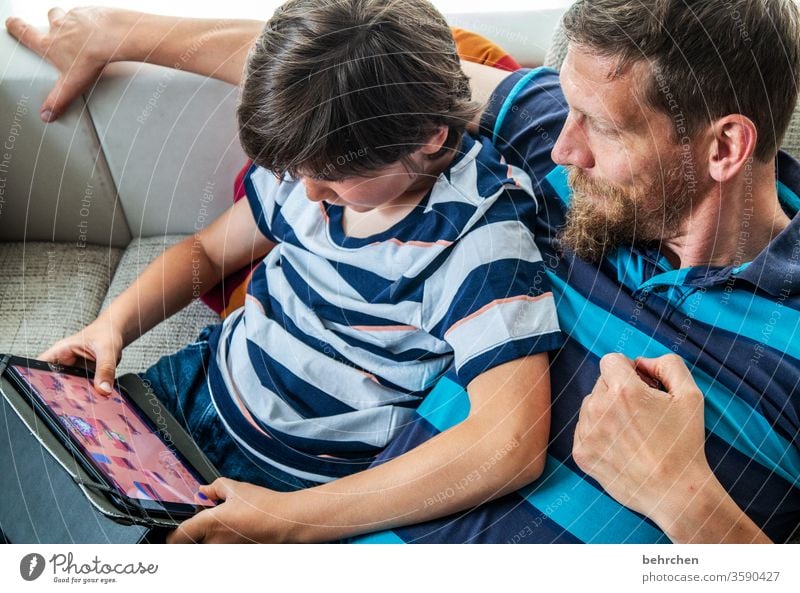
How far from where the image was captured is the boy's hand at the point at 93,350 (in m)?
0.60

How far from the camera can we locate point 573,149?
539 millimetres

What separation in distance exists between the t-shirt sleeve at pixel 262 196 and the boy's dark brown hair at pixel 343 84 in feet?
0.32

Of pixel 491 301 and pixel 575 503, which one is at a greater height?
pixel 491 301

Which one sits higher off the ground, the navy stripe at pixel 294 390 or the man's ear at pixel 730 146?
the man's ear at pixel 730 146

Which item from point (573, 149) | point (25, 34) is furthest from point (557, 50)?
point (25, 34)

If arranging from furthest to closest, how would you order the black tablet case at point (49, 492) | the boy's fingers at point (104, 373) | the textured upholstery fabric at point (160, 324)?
the textured upholstery fabric at point (160, 324) < the boy's fingers at point (104, 373) < the black tablet case at point (49, 492)

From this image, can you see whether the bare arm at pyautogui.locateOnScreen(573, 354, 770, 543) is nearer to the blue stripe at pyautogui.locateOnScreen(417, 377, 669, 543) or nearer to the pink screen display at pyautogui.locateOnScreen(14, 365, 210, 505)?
the blue stripe at pyautogui.locateOnScreen(417, 377, 669, 543)

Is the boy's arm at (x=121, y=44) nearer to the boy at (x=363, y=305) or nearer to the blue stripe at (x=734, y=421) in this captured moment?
the boy at (x=363, y=305)

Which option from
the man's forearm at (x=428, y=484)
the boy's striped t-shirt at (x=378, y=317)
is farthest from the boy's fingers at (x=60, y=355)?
the man's forearm at (x=428, y=484)

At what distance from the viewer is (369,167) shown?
20.5 inches

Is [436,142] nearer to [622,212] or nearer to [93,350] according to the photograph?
[622,212]

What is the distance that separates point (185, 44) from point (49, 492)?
1.23 feet

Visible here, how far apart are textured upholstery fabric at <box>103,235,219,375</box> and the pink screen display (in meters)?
0.10

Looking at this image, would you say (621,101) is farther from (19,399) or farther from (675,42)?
(19,399)
